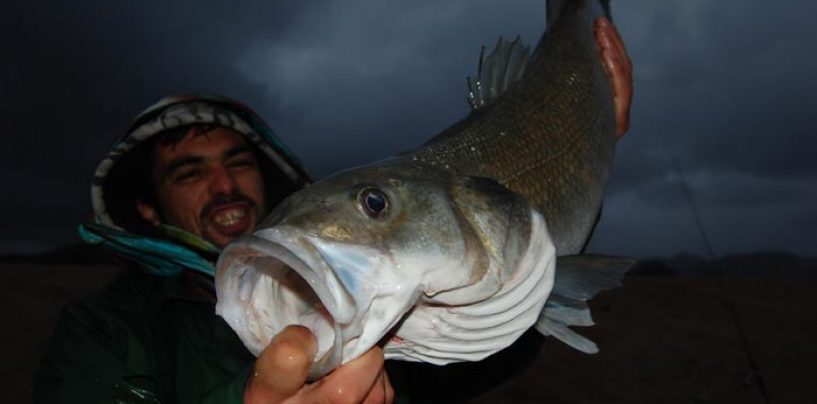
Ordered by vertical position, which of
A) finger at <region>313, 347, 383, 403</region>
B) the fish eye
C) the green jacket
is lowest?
the green jacket

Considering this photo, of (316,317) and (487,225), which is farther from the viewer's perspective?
(487,225)

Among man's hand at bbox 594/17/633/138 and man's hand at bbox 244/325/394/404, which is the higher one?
man's hand at bbox 594/17/633/138

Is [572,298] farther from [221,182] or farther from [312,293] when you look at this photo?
[221,182]

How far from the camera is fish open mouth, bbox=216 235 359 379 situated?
1255mm

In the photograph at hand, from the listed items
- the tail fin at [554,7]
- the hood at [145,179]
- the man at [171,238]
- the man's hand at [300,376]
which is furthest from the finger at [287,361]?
the tail fin at [554,7]

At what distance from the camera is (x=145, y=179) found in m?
3.87

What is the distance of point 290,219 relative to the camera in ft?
4.47

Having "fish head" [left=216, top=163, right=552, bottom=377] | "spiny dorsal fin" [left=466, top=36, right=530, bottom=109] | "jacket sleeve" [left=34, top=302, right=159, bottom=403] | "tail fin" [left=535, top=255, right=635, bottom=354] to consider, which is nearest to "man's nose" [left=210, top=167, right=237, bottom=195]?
"jacket sleeve" [left=34, top=302, right=159, bottom=403]

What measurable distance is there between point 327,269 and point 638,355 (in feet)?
27.9

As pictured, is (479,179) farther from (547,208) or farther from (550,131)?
(550,131)

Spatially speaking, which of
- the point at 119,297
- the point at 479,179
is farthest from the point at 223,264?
the point at 119,297

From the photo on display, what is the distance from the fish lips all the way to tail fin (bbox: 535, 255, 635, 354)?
2.33ft

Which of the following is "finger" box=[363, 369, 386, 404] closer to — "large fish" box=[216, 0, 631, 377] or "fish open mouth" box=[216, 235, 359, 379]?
"large fish" box=[216, 0, 631, 377]

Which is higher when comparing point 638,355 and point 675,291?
point 638,355
